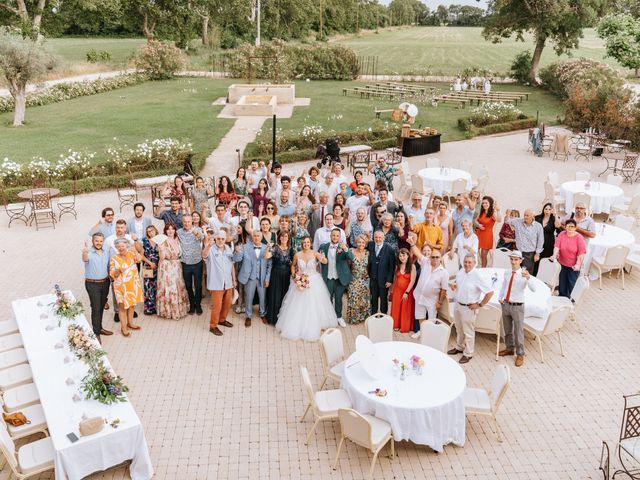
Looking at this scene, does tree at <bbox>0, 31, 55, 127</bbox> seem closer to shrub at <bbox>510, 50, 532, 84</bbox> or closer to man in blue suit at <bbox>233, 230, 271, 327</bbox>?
man in blue suit at <bbox>233, 230, 271, 327</bbox>

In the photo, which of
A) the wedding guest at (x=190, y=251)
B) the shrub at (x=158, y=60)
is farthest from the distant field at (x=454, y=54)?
the wedding guest at (x=190, y=251)

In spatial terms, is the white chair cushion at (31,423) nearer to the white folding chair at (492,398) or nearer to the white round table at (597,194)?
the white folding chair at (492,398)

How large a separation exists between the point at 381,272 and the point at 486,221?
283 cm

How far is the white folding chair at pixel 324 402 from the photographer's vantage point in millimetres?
7078

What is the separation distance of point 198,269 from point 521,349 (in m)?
5.30

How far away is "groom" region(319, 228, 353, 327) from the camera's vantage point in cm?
953

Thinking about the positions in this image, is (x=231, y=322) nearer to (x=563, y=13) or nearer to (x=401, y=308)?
(x=401, y=308)

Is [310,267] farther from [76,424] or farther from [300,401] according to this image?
[76,424]

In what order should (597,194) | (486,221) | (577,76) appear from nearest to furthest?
(486,221) → (597,194) → (577,76)

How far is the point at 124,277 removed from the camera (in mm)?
9344

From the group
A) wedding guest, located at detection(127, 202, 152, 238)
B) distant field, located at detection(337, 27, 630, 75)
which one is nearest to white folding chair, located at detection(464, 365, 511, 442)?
wedding guest, located at detection(127, 202, 152, 238)

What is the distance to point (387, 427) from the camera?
6754 millimetres

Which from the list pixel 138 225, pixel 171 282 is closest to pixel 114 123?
pixel 138 225

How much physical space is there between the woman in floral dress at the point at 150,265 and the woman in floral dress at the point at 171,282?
0.44 ft
